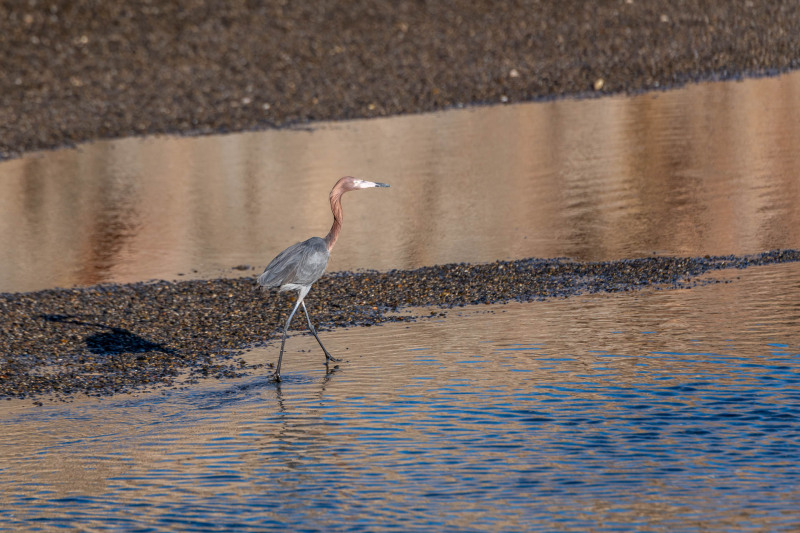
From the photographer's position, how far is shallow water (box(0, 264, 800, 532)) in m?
10.1

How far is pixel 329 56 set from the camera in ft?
119

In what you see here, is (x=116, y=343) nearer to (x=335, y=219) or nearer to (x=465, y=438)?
Result: (x=335, y=219)

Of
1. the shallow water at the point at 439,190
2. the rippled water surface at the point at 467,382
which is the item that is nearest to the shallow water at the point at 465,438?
the rippled water surface at the point at 467,382

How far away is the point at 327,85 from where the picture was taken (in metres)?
35.0

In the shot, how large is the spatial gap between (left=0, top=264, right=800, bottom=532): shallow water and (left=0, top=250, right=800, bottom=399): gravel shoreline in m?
0.94

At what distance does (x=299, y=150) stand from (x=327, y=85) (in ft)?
18.0

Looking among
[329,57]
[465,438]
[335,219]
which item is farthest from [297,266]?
[329,57]

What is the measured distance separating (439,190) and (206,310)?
9495 millimetres

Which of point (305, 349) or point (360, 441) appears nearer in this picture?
point (360, 441)

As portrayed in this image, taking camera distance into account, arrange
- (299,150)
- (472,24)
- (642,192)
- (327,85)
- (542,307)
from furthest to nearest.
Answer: (472,24) < (327,85) < (299,150) < (642,192) < (542,307)

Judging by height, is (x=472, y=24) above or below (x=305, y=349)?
above

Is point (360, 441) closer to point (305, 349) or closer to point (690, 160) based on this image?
point (305, 349)

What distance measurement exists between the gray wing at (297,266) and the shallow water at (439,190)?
4.70 meters

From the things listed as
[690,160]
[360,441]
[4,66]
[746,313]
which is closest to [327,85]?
[4,66]
